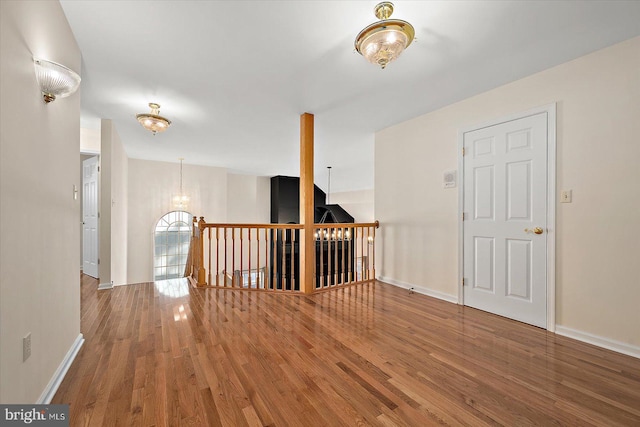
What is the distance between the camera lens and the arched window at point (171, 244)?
7.66 m

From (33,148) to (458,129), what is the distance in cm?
395

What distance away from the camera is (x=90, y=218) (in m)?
4.81

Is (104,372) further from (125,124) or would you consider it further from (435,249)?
(125,124)

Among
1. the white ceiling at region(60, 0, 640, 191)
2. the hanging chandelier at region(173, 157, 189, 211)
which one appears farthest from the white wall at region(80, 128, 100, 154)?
the hanging chandelier at region(173, 157, 189, 211)

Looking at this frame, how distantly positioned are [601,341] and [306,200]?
334 centimetres

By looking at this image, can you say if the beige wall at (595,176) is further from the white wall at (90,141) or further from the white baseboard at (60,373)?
the white wall at (90,141)

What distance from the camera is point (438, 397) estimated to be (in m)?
1.61

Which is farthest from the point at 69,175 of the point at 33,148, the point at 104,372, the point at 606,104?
the point at 606,104

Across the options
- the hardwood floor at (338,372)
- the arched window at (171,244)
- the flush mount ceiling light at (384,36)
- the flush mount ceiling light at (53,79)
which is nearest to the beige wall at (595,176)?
the hardwood floor at (338,372)

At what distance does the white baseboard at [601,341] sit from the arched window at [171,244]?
8219 millimetres

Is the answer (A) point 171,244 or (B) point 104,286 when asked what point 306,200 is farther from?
(A) point 171,244

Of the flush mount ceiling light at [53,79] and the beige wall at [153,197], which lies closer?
the flush mount ceiling light at [53,79]

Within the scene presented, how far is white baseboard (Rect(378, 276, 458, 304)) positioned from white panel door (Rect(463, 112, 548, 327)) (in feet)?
0.69

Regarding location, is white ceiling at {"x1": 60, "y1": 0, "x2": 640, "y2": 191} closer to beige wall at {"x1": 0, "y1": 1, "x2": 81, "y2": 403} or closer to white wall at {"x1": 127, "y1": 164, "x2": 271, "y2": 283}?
beige wall at {"x1": 0, "y1": 1, "x2": 81, "y2": 403}
